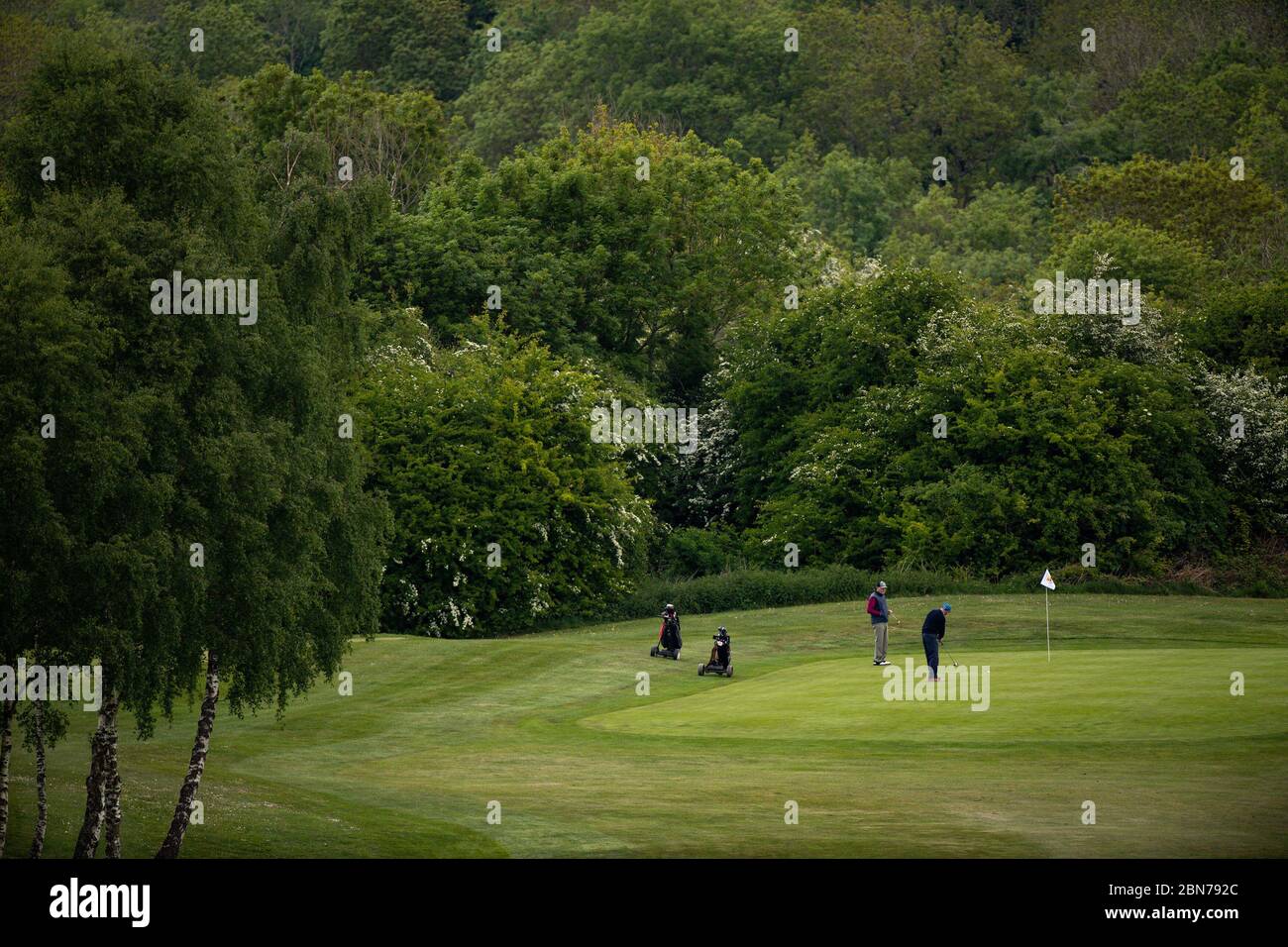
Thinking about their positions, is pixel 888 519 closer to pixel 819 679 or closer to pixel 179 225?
pixel 819 679

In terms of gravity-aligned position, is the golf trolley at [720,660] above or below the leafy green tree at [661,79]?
below

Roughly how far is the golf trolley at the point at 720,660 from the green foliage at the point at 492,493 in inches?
541

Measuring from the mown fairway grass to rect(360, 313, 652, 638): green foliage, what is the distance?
696cm

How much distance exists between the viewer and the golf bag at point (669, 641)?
50.9 metres

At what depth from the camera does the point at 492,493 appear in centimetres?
6256

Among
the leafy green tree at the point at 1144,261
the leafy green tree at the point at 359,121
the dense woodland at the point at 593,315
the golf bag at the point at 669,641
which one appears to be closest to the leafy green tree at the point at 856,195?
the dense woodland at the point at 593,315

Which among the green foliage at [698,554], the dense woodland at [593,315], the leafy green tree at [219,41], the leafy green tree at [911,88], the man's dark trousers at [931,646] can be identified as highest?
the leafy green tree at [219,41]

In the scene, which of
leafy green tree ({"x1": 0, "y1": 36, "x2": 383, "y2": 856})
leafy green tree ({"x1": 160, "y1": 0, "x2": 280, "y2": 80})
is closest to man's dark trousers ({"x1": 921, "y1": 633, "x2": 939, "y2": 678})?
leafy green tree ({"x1": 0, "y1": 36, "x2": 383, "y2": 856})

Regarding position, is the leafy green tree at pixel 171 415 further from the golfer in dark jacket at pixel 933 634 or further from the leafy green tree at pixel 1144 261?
the leafy green tree at pixel 1144 261

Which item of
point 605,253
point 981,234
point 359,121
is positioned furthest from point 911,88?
point 605,253

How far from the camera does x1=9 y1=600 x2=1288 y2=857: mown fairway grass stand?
2820cm

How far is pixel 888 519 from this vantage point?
218 ft
